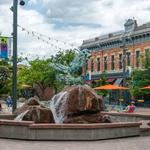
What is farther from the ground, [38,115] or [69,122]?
[38,115]

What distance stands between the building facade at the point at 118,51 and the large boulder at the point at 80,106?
38.5m

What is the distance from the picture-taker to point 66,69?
3966cm

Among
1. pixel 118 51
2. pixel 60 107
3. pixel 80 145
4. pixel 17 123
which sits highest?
pixel 118 51

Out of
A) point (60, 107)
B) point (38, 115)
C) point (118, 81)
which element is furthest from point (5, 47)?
point (118, 81)

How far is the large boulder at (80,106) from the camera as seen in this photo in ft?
63.3

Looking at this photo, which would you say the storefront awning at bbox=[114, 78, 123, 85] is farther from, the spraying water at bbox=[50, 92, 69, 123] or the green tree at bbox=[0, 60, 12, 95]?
the spraying water at bbox=[50, 92, 69, 123]

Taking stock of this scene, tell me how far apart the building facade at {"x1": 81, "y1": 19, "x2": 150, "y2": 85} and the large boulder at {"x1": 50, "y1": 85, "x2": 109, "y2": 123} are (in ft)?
126

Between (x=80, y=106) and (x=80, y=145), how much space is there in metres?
3.63

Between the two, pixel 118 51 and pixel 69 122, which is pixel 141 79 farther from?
pixel 69 122

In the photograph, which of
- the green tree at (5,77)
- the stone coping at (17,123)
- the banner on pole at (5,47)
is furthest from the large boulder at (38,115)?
the green tree at (5,77)

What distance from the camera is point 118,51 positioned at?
Result: 6725 cm

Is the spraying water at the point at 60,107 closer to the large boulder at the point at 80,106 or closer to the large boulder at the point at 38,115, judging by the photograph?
the large boulder at the point at 80,106

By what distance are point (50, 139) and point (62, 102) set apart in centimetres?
314

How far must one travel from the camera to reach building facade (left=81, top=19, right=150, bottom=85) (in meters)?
62.2
